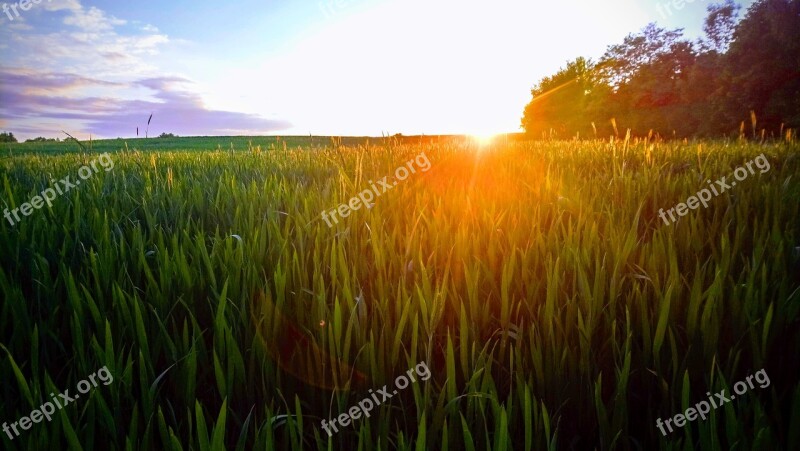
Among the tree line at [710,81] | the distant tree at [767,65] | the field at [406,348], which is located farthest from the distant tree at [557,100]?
the field at [406,348]

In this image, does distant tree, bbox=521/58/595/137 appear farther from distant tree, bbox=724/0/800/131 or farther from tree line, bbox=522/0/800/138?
distant tree, bbox=724/0/800/131

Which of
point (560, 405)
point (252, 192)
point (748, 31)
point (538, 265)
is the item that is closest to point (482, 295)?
point (538, 265)

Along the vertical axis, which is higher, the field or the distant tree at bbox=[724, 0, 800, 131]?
the distant tree at bbox=[724, 0, 800, 131]

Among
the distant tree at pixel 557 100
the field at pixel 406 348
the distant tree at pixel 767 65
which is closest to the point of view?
the field at pixel 406 348

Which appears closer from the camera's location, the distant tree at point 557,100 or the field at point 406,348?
the field at point 406,348

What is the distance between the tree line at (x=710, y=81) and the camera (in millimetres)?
24688

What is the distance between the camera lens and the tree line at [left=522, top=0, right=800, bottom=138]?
81.0 feet

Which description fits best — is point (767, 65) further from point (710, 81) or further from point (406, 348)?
point (406, 348)

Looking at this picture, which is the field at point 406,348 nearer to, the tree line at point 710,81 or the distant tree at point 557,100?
the tree line at point 710,81

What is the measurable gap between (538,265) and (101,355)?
1354 mm

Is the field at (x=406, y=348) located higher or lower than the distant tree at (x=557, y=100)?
lower

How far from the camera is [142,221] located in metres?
2.29

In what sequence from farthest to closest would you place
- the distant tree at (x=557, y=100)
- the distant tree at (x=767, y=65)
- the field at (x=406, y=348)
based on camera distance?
the distant tree at (x=557, y=100) → the distant tree at (x=767, y=65) → the field at (x=406, y=348)

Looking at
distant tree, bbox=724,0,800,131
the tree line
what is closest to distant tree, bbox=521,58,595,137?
the tree line
